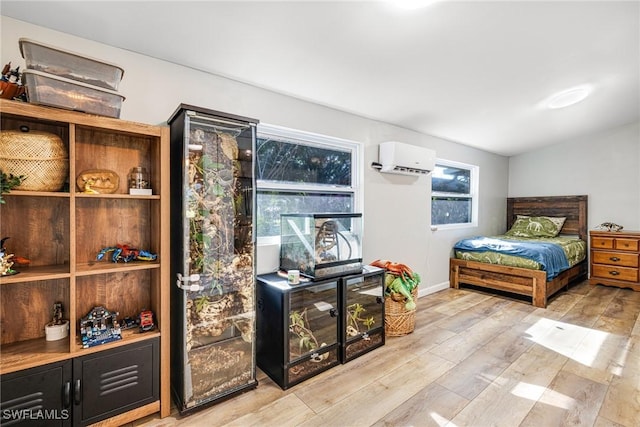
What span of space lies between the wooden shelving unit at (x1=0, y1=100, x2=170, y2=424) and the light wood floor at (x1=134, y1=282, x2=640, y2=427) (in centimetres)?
66

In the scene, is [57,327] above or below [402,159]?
below

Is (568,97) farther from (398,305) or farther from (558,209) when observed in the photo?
(398,305)

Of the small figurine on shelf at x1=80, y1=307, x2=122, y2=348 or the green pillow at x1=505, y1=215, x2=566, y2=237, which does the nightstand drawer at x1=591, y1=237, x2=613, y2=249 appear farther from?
the small figurine on shelf at x1=80, y1=307, x2=122, y2=348

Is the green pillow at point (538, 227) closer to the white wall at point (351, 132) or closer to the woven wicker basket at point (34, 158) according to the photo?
the white wall at point (351, 132)

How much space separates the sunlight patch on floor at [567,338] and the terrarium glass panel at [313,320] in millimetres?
1891

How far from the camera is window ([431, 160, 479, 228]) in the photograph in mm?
4207

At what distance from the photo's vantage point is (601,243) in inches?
173

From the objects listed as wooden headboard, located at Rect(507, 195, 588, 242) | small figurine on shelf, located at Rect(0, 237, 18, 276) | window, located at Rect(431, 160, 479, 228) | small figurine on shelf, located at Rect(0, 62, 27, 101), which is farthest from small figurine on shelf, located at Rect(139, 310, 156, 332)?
wooden headboard, located at Rect(507, 195, 588, 242)

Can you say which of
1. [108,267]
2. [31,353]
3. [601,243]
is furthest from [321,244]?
[601,243]

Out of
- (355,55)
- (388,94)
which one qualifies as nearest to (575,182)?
(388,94)

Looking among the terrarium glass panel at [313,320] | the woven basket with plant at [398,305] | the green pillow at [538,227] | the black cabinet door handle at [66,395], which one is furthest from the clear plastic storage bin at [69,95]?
the green pillow at [538,227]

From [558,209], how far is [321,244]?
4940 millimetres

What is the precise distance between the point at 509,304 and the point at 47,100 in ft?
14.8

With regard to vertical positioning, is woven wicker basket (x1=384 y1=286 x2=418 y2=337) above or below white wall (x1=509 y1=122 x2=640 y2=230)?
below
